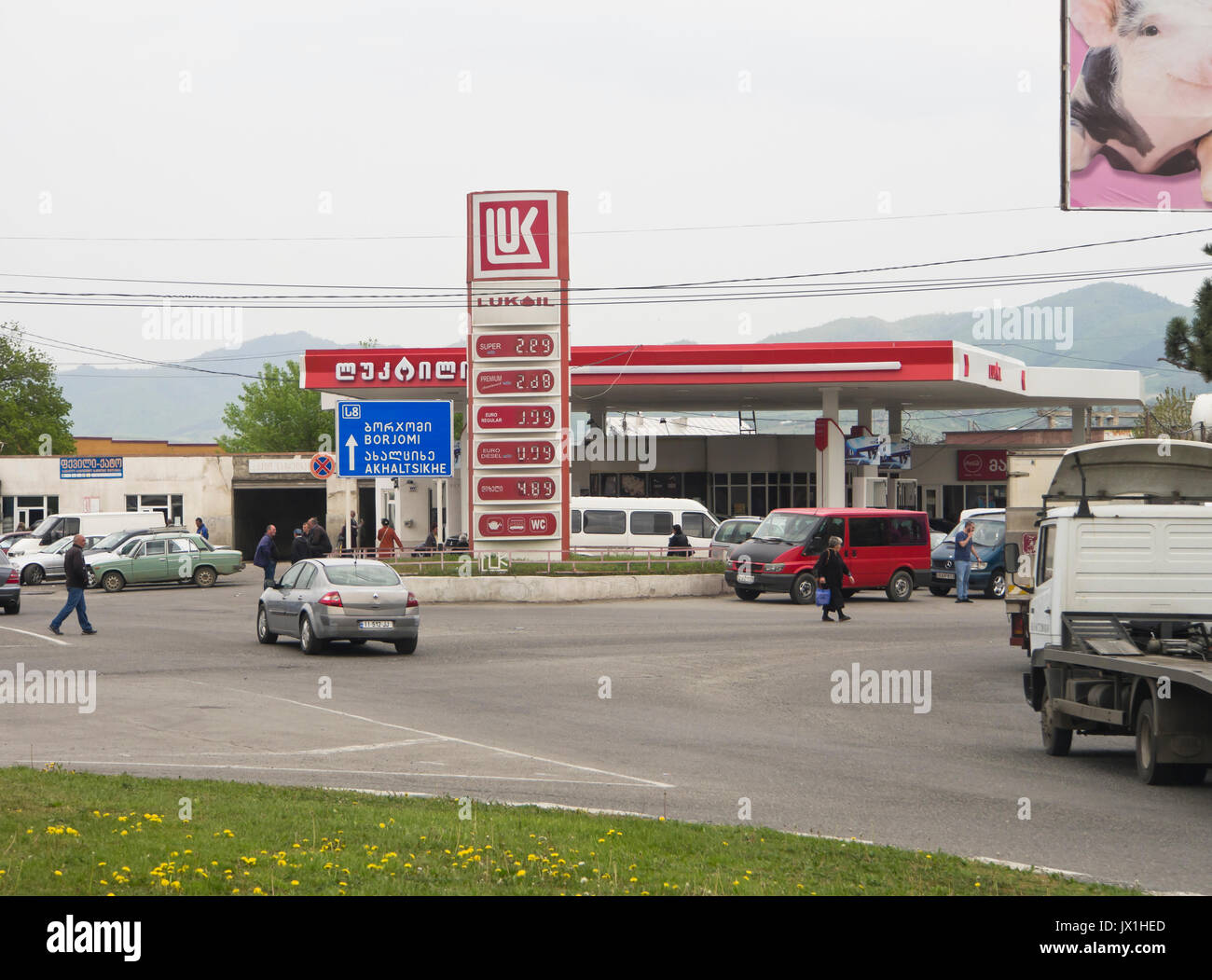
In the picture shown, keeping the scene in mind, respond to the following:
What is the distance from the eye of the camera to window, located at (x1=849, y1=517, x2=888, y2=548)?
31.7 metres

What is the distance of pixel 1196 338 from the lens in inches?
688

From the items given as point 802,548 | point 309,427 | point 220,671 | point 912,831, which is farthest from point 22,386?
point 912,831

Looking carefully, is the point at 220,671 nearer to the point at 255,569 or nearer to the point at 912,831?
the point at 912,831

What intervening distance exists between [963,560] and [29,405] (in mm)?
71296

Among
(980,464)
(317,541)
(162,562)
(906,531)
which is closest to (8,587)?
(317,541)

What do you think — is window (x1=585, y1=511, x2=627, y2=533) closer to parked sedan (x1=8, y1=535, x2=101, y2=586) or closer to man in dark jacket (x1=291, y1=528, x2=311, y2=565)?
man in dark jacket (x1=291, y1=528, x2=311, y2=565)

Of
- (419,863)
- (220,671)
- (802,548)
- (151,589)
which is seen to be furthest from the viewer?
(151,589)

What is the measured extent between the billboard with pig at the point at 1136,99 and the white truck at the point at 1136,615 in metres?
2.95

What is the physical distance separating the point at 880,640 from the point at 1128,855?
47.9 ft

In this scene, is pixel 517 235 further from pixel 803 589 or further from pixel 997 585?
pixel 997 585

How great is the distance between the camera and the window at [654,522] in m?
39.3

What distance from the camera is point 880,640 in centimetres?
2283

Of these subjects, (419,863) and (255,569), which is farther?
(255,569)

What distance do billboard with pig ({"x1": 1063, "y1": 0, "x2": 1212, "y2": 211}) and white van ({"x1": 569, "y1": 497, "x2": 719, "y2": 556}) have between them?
954 inches
